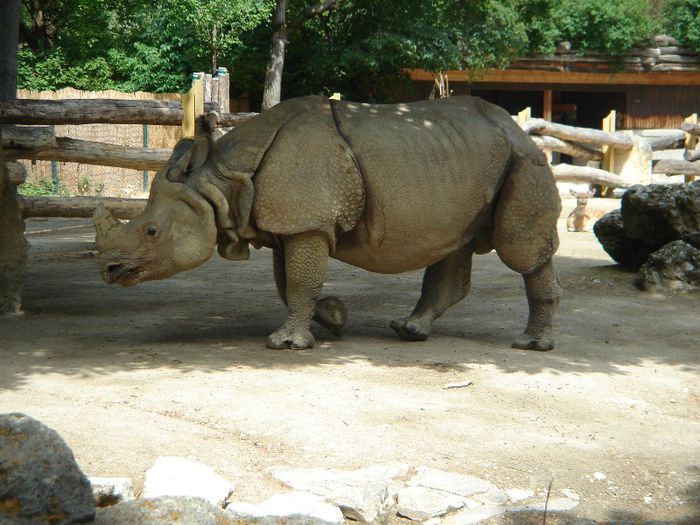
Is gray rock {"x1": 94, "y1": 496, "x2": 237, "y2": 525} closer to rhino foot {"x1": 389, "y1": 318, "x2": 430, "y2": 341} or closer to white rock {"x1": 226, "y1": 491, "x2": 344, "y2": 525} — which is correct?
white rock {"x1": 226, "y1": 491, "x2": 344, "y2": 525}

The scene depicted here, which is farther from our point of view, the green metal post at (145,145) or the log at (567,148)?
the green metal post at (145,145)

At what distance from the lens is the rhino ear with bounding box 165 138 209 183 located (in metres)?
7.30

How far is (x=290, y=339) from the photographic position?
7535 mm

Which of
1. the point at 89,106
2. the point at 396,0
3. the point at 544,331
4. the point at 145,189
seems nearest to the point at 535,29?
the point at 145,189

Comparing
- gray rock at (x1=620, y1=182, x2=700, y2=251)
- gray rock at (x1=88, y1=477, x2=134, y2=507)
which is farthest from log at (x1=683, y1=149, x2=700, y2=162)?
gray rock at (x1=88, y1=477, x2=134, y2=507)

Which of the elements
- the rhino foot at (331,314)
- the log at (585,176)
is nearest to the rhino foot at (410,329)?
the rhino foot at (331,314)

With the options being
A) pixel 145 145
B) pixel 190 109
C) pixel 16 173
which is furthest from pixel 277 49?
pixel 16 173

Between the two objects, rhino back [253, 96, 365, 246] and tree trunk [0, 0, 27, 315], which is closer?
rhino back [253, 96, 365, 246]

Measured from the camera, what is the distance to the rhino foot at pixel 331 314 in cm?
795

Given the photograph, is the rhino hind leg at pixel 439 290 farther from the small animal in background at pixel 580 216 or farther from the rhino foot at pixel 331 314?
the small animal in background at pixel 580 216

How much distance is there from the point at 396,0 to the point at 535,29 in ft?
44.2

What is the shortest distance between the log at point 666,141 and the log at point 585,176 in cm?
449

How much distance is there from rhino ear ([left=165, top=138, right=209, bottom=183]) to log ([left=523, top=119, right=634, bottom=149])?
1520 centimetres

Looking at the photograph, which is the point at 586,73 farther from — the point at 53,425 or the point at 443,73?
the point at 53,425
